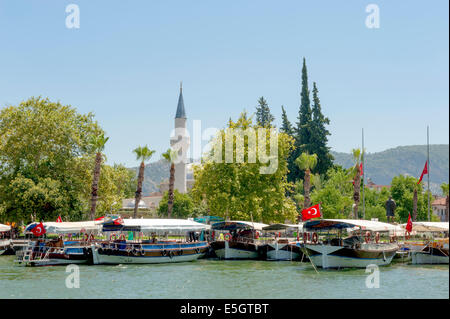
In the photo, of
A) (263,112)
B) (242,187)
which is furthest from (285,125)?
(242,187)

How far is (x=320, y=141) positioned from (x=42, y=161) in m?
43.2

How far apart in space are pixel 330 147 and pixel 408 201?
567 inches

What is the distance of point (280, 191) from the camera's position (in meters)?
56.6

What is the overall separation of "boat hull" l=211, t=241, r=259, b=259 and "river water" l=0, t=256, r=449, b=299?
6.06 meters

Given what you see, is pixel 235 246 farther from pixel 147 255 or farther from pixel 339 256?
Answer: pixel 339 256

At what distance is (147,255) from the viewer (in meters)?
39.8

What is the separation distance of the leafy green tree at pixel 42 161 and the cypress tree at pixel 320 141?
37318 millimetres

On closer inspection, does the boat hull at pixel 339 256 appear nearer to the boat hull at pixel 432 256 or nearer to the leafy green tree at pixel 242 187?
the boat hull at pixel 432 256

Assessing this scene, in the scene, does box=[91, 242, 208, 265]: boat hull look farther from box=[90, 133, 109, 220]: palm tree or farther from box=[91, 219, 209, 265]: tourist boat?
box=[90, 133, 109, 220]: palm tree

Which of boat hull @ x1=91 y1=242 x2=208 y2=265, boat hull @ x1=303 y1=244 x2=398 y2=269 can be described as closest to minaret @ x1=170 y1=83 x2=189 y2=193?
boat hull @ x1=91 y1=242 x2=208 y2=265

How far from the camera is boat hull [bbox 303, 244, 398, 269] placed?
3516 centimetres

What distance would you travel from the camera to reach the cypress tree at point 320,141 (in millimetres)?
84438

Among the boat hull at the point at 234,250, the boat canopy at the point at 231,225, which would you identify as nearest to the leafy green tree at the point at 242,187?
the boat canopy at the point at 231,225
